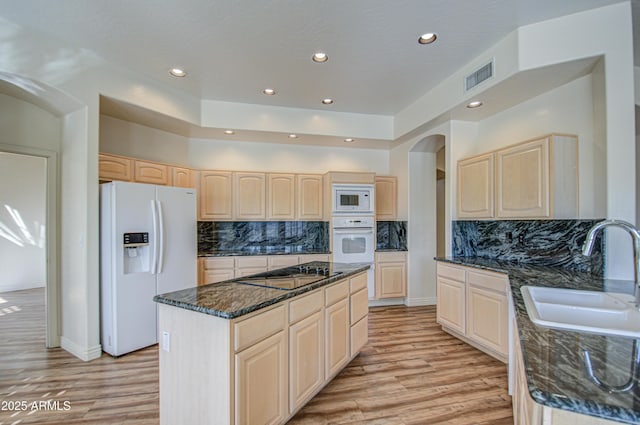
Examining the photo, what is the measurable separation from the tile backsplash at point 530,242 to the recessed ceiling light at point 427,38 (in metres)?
2.16

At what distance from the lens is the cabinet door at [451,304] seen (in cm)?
334

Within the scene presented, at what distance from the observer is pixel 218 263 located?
4.36 meters

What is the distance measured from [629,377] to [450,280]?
9.13 feet

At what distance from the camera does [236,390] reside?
154 cm

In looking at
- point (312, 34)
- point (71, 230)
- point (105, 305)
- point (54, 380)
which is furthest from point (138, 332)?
point (312, 34)

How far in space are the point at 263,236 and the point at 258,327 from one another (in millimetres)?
3450

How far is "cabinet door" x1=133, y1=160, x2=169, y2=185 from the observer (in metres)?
3.79

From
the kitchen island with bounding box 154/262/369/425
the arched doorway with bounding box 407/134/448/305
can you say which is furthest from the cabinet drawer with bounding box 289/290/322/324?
the arched doorway with bounding box 407/134/448/305

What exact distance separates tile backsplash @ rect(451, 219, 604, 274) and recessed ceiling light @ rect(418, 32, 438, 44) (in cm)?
216

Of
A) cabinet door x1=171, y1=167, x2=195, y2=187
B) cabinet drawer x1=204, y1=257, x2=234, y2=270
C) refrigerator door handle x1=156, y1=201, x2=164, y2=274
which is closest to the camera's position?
refrigerator door handle x1=156, y1=201, x2=164, y2=274

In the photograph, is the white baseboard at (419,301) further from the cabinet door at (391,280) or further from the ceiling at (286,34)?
the ceiling at (286,34)

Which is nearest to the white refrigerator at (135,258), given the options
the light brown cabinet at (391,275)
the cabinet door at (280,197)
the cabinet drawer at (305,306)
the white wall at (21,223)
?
the cabinet door at (280,197)

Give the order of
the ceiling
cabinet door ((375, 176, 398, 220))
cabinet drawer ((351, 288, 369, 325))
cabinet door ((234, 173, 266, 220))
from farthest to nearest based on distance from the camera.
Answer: cabinet door ((375, 176, 398, 220))
cabinet door ((234, 173, 266, 220))
cabinet drawer ((351, 288, 369, 325))
the ceiling

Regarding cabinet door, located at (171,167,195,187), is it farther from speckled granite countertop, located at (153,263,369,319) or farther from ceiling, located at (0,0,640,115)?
speckled granite countertop, located at (153,263,369,319)
